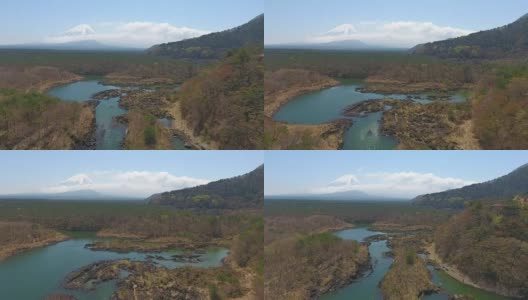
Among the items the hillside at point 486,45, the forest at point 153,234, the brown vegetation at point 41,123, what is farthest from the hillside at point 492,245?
the brown vegetation at point 41,123

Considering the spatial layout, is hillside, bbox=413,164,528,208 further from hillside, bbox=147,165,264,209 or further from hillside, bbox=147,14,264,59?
hillside, bbox=147,14,264,59

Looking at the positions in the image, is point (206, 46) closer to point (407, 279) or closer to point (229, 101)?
point (229, 101)

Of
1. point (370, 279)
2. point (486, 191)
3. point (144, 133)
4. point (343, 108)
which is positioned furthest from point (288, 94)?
point (486, 191)

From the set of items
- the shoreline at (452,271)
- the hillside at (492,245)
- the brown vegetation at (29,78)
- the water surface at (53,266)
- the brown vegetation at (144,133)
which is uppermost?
the brown vegetation at (29,78)

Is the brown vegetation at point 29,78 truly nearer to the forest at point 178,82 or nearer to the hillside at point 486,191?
the forest at point 178,82

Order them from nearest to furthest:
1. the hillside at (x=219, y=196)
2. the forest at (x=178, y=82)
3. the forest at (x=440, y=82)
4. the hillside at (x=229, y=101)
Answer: the forest at (x=440, y=82) → the hillside at (x=229, y=101) → the forest at (x=178, y=82) → the hillside at (x=219, y=196)
